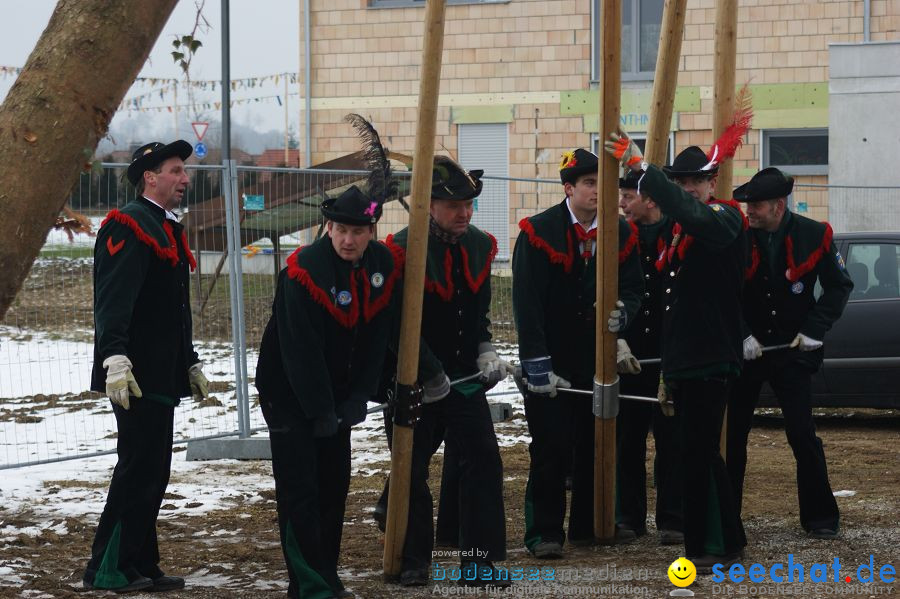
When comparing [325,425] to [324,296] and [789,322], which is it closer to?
[324,296]

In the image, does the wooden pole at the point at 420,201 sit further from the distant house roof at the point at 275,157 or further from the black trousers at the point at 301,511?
the distant house roof at the point at 275,157

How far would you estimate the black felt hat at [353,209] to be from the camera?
5375mm

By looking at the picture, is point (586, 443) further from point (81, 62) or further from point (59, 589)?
point (81, 62)

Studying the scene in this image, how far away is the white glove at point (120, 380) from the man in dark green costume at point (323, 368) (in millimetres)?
539

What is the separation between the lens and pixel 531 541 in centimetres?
630

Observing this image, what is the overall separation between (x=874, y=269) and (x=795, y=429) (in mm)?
3965

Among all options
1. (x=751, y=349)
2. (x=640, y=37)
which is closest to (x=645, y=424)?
(x=751, y=349)

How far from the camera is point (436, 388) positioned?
578cm

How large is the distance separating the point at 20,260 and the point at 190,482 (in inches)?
204

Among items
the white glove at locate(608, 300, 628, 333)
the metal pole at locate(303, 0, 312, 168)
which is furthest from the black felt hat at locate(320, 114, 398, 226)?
the metal pole at locate(303, 0, 312, 168)

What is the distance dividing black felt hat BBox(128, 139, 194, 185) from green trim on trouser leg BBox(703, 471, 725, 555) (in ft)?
9.29

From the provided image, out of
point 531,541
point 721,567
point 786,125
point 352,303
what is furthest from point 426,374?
point 786,125

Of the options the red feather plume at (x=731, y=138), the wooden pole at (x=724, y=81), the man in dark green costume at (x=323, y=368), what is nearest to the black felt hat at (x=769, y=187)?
the wooden pole at (x=724, y=81)

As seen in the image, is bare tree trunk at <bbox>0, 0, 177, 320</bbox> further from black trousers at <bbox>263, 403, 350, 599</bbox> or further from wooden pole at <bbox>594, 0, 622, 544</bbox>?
wooden pole at <bbox>594, 0, 622, 544</bbox>
